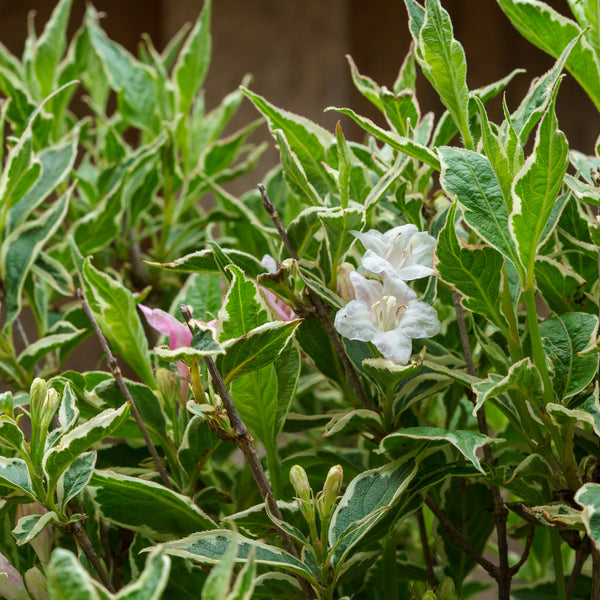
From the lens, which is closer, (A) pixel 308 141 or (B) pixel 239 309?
(B) pixel 239 309

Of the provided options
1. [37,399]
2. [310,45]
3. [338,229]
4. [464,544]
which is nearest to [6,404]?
[37,399]

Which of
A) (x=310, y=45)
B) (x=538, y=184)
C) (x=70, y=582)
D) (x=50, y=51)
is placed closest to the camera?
(x=70, y=582)

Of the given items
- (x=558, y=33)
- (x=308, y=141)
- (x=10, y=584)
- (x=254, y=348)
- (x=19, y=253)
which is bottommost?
(x=10, y=584)

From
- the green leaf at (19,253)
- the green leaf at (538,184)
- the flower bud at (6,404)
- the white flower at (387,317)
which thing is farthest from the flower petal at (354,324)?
the green leaf at (19,253)

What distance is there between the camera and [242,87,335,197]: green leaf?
1.84 feet

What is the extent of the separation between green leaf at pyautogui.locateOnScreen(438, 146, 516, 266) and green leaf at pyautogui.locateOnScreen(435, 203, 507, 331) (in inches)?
0.5

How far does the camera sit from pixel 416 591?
521 millimetres

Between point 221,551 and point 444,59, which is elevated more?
point 444,59

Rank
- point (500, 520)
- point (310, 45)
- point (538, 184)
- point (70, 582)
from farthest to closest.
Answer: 1. point (310, 45)
2. point (500, 520)
3. point (538, 184)
4. point (70, 582)

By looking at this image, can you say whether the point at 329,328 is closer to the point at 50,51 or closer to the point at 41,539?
the point at 41,539

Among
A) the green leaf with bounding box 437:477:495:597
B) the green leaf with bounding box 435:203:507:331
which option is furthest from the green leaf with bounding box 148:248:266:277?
the green leaf with bounding box 437:477:495:597

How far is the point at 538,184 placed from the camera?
0.44 metres

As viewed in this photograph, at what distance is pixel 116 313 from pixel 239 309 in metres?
0.15

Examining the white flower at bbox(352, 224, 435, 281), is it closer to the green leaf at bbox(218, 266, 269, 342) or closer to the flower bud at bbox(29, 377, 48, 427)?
the green leaf at bbox(218, 266, 269, 342)
